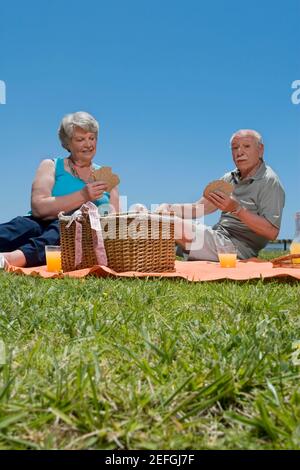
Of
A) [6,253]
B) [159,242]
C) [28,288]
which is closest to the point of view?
[28,288]

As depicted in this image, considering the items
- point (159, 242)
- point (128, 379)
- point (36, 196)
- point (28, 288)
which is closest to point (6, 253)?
point (36, 196)

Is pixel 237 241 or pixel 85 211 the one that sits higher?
pixel 85 211

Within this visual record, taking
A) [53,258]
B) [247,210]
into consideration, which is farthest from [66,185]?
[247,210]

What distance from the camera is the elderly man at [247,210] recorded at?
16.9 ft

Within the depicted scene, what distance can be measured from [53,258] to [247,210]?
1.68 metres

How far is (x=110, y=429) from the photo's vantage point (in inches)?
38.3

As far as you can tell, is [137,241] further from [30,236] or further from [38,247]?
[30,236]

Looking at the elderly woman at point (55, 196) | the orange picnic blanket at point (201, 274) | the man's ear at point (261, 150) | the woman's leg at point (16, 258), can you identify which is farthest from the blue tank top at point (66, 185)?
the man's ear at point (261, 150)

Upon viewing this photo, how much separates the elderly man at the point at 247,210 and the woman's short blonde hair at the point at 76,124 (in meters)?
0.89

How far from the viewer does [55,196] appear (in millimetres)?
5043

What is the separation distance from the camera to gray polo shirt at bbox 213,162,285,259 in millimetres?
5180

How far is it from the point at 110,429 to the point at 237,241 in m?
4.49

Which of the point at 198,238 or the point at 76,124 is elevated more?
the point at 76,124
